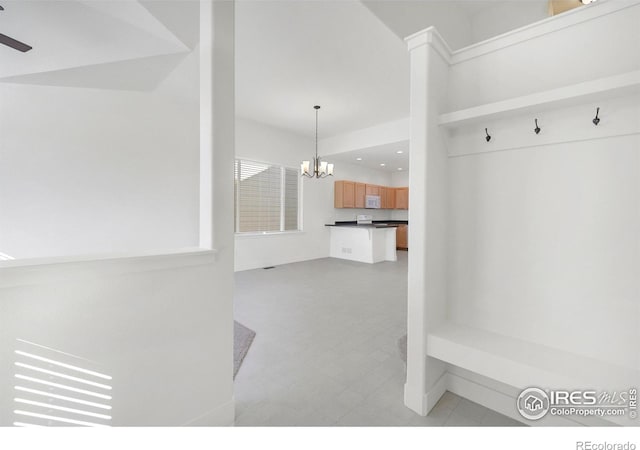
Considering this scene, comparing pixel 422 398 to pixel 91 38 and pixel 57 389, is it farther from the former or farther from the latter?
pixel 91 38

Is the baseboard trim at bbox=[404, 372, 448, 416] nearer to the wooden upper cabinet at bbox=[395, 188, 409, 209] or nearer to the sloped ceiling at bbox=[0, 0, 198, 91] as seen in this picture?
the sloped ceiling at bbox=[0, 0, 198, 91]

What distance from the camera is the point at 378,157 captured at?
730cm

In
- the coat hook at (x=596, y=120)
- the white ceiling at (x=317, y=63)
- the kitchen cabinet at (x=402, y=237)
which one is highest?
the white ceiling at (x=317, y=63)

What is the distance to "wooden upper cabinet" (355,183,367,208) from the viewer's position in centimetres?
793

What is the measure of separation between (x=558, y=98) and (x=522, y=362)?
52.9 inches

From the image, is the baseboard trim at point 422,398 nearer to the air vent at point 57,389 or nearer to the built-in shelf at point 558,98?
the air vent at point 57,389

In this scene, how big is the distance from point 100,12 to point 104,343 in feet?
10.3

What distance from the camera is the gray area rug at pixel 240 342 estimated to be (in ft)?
7.23

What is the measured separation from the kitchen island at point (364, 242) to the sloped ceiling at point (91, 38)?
16.0 feet

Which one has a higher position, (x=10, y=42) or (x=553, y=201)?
(x=10, y=42)

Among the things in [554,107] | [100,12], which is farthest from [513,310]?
[100,12]

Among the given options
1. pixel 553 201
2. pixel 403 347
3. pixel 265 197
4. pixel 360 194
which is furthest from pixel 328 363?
pixel 360 194

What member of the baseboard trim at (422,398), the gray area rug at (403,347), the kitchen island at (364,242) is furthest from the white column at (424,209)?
the kitchen island at (364,242)

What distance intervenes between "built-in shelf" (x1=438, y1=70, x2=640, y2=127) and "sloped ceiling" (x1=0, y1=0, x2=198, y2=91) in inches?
102
